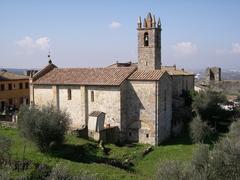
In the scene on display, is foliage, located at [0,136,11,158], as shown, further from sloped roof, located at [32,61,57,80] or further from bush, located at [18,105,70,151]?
sloped roof, located at [32,61,57,80]

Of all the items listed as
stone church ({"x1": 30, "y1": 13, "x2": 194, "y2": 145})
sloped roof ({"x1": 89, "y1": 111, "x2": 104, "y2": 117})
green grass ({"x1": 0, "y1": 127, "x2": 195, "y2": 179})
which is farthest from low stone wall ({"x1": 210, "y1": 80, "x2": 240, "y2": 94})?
sloped roof ({"x1": 89, "y1": 111, "x2": 104, "y2": 117})

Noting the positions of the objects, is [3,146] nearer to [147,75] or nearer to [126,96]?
[126,96]

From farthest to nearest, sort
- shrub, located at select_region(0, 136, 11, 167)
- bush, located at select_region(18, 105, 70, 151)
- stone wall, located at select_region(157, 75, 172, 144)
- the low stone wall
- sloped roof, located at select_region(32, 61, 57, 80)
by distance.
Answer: the low stone wall, sloped roof, located at select_region(32, 61, 57, 80), stone wall, located at select_region(157, 75, 172, 144), bush, located at select_region(18, 105, 70, 151), shrub, located at select_region(0, 136, 11, 167)

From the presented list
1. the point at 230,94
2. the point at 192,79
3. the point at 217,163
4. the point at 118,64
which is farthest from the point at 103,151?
the point at 230,94

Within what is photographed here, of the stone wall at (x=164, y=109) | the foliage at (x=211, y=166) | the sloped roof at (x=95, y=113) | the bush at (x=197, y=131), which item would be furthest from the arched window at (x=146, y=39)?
the foliage at (x=211, y=166)

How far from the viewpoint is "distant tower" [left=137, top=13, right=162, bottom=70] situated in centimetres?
3544

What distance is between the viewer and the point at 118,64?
1987 inches

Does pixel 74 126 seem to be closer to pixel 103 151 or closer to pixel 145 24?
pixel 103 151

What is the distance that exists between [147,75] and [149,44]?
3823 millimetres

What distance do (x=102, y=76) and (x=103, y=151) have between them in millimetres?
8518

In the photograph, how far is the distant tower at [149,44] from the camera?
3544 centimetres

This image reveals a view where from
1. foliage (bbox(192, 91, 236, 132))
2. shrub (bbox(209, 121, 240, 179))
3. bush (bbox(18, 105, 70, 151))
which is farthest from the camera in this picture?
foliage (bbox(192, 91, 236, 132))

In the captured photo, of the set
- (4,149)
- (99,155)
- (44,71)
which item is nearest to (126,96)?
(99,155)

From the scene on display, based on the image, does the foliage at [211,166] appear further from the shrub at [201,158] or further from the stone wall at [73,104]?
the stone wall at [73,104]
